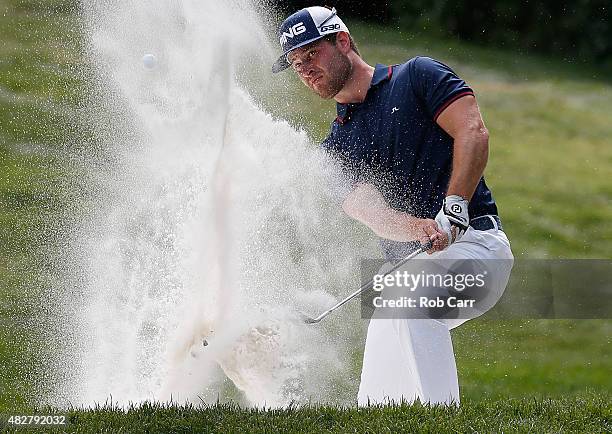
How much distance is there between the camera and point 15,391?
6.81 m

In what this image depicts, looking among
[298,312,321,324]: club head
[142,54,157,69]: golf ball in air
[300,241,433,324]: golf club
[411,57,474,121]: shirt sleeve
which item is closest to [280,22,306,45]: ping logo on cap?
[411,57,474,121]: shirt sleeve

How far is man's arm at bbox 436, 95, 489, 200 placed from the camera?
5.11m

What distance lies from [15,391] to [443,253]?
2942 millimetres

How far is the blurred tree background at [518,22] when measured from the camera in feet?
58.7

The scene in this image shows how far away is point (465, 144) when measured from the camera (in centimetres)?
514

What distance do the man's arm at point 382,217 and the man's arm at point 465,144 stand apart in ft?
0.70

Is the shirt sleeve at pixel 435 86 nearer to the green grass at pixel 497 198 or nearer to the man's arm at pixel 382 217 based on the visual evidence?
the man's arm at pixel 382 217

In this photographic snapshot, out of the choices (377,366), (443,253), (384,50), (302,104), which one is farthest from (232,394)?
(384,50)

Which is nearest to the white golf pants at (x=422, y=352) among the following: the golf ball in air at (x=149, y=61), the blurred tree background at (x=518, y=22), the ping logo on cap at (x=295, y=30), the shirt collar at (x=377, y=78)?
the shirt collar at (x=377, y=78)

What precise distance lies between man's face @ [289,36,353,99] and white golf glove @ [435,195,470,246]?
0.86 metres

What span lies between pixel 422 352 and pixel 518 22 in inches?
561

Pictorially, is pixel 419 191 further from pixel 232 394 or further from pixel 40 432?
pixel 40 432

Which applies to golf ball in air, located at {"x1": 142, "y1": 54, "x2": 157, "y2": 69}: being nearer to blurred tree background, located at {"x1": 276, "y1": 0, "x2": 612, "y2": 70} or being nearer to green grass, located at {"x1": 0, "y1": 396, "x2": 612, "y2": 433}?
green grass, located at {"x1": 0, "y1": 396, "x2": 612, "y2": 433}

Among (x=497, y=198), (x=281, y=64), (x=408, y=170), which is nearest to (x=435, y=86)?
(x=408, y=170)
